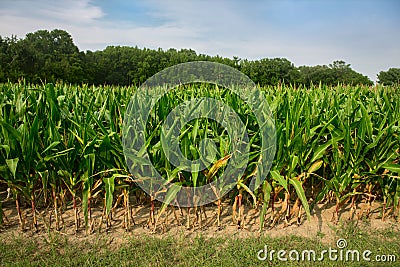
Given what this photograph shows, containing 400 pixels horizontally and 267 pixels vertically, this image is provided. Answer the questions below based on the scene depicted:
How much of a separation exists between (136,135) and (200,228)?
830mm

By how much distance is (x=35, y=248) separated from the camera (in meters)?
2.37

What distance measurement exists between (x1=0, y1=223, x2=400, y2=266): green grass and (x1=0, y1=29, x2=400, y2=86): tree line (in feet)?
50.0

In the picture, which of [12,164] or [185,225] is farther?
[185,225]

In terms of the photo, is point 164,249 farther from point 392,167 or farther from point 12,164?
point 392,167

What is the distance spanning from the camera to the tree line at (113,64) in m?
18.8

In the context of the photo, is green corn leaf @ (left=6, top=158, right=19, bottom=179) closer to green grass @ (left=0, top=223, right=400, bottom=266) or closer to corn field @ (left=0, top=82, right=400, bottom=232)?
corn field @ (left=0, top=82, right=400, bottom=232)

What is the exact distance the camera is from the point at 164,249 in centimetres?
237

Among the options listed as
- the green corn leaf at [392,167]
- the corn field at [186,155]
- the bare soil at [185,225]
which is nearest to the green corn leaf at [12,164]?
the corn field at [186,155]

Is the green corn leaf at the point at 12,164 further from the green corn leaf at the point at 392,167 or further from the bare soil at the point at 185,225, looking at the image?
the green corn leaf at the point at 392,167

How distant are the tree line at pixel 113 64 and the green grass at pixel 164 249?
15252mm

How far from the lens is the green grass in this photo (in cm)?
224

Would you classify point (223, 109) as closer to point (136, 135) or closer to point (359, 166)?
point (136, 135)

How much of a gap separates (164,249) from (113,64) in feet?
64.8

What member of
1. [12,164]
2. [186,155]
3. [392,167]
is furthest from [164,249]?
[392,167]
